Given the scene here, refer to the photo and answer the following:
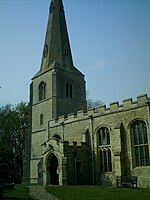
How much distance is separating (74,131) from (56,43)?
1489cm

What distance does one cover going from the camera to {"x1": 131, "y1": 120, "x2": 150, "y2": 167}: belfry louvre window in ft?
83.8

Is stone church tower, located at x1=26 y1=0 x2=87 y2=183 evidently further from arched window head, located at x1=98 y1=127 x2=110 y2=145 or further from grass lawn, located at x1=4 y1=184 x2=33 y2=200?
grass lawn, located at x1=4 y1=184 x2=33 y2=200

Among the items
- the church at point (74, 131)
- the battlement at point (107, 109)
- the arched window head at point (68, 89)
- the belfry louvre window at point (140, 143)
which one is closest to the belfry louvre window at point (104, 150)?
the church at point (74, 131)

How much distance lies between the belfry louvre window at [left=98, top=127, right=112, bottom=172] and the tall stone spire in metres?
13.9

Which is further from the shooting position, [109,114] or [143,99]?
[109,114]

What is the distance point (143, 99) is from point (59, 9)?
2388 centimetres

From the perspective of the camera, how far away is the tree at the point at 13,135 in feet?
149

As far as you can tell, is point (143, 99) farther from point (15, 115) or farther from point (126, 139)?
point (15, 115)

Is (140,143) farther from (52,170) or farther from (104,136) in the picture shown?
(52,170)

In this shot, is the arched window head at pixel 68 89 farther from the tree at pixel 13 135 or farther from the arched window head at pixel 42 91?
the tree at pixel 13 135

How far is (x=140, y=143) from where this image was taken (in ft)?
85.2

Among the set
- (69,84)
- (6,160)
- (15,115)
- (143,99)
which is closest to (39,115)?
(69,84)

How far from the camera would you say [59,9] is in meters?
43.0

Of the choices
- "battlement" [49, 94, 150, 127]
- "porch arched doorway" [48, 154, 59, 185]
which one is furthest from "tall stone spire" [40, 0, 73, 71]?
"porch arched doorway" [48, 154, 59, 185]
